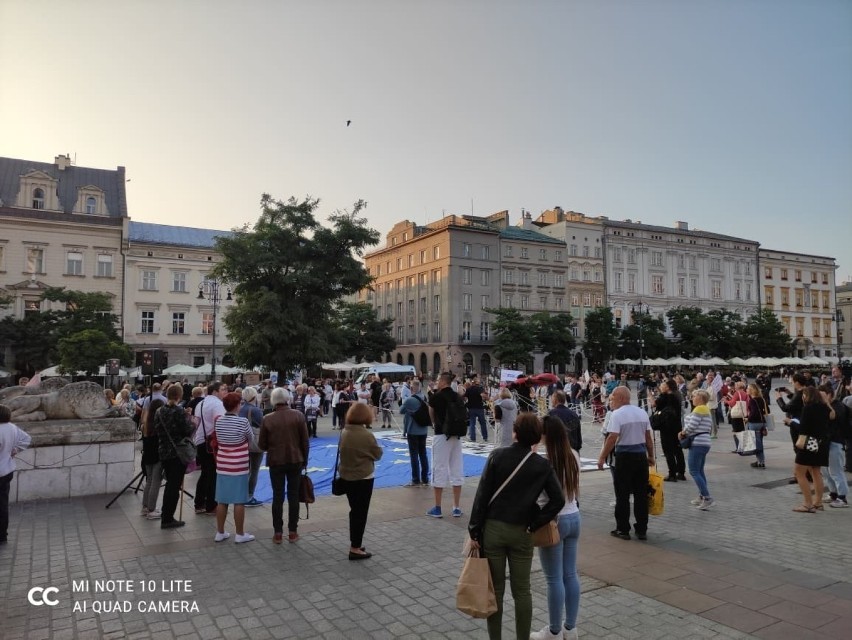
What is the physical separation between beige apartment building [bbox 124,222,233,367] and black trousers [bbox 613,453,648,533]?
161ft

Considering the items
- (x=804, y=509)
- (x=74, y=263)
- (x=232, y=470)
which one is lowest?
(x=804, y=509)

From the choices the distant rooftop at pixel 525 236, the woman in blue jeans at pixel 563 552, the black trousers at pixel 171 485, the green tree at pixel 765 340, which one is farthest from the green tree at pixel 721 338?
the woman in blue jeans at pixel 563 552

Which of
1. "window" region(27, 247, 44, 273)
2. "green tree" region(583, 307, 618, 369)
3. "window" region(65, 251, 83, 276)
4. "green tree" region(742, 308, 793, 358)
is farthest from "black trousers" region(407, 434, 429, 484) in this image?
"green tree" region(742, 308, 793, 358)

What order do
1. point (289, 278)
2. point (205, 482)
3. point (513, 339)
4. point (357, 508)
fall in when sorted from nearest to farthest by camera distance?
point (357, 508)
point (205, 482)
point (289, 278)
point (513, 339)

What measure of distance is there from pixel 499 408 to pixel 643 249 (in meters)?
71.7

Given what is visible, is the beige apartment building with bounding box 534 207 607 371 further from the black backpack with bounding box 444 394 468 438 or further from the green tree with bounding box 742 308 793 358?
the black backpack with bounding box 444 394 468 438

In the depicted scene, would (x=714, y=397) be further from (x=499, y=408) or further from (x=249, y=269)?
(x=249, y=269)

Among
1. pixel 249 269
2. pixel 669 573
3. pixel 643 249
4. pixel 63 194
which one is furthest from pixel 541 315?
pixel 669 573

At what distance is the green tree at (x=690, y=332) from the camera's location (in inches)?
2640

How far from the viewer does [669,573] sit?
5852 mm

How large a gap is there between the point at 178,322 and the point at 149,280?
4601 millimetres

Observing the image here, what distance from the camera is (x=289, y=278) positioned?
2958 centimetres

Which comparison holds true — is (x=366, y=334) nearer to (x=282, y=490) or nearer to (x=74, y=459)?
(x=74, y=459)

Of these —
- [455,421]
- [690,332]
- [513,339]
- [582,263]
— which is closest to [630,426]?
[455,421]
